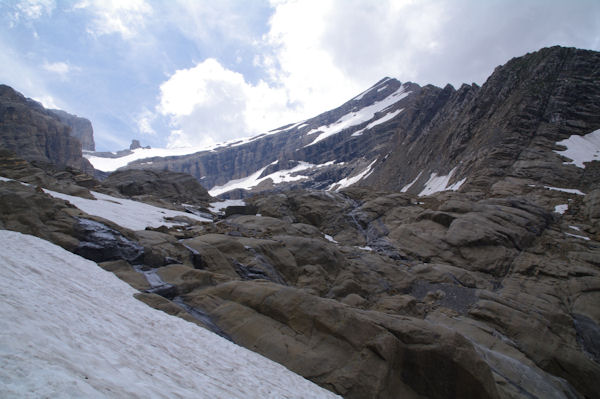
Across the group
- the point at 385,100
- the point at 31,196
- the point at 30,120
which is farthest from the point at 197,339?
the point at 385,100

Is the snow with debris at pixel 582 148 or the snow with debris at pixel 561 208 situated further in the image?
the snow with debris at pixel 582 148

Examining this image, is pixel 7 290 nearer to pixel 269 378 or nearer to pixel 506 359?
pixel 269 378

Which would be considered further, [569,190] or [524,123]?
[524,123]

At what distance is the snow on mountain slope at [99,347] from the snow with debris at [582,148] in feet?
136

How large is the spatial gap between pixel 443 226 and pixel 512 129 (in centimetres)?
2555

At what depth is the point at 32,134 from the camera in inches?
2630

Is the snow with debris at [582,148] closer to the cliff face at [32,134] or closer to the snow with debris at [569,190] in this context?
the snow with debris at [569,190]

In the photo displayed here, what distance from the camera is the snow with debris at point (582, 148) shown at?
109ft

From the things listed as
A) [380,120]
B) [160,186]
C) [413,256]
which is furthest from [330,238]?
[380,120]

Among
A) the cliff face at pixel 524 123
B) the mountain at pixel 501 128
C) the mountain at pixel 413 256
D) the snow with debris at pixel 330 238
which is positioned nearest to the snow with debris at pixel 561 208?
the mountain at pixel 413 256

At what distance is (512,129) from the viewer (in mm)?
40094

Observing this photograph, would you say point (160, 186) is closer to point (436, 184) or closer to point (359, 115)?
point (436, 184)

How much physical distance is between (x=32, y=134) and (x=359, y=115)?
147 meters

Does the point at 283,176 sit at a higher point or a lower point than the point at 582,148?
higher
